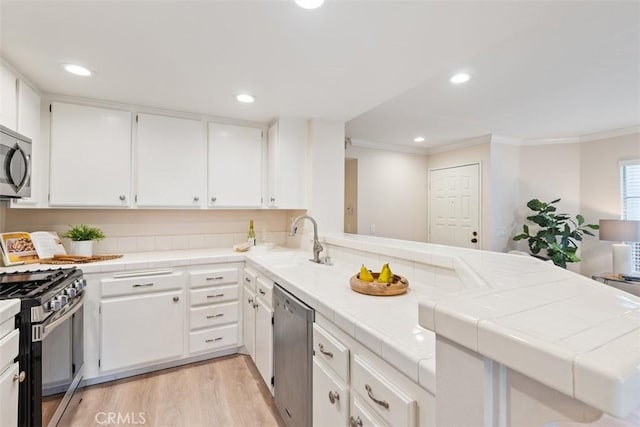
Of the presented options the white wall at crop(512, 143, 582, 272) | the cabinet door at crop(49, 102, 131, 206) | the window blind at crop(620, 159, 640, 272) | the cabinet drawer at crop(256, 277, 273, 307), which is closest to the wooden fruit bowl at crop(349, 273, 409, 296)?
the cabinet drawer at crop(256, 277, 273, 307)

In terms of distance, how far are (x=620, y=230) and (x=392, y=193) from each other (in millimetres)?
2701

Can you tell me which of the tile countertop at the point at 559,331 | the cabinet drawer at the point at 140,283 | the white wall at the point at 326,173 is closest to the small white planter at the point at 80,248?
the cabinet drawer at the point at 140,283

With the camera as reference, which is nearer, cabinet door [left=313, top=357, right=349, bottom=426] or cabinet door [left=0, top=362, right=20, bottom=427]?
cabinet door [left=313, top=357, right=349, bottom=426]

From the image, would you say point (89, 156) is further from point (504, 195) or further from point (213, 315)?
point (504, 195)

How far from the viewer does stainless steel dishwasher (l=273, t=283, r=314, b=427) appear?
1.38m

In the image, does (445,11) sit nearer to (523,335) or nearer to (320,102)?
(320,102)

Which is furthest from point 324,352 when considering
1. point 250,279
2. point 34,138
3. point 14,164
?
point 34,138

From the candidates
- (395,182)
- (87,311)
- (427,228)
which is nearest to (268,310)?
(87,311)

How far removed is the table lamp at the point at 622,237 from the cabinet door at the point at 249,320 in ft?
13.7

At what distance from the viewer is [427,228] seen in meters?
5.01

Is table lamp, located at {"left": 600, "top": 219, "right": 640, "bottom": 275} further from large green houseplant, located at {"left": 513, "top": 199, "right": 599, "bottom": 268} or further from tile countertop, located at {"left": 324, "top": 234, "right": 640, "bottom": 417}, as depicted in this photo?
tile countertop, located at {"left": 324, "top": 234, "right": 640, "bottom": 417}

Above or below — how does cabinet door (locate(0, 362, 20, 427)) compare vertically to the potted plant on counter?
below

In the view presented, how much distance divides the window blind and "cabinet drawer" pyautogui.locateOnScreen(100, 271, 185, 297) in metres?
5.17

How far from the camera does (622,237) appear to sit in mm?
3438
